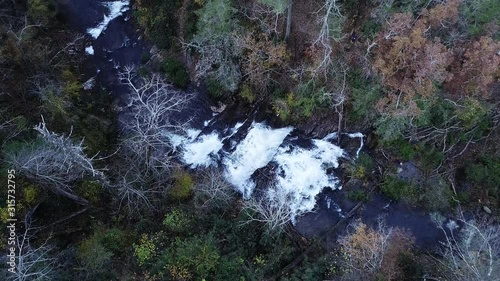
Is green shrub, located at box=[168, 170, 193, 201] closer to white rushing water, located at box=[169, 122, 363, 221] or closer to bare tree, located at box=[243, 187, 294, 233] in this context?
white rushing water, located at box=[169, 122, 363, 221]

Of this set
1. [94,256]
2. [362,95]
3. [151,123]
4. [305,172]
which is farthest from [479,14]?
[94,256]

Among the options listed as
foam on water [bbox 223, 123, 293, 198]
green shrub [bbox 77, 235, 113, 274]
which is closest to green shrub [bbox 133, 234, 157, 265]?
green shrub [bbox 77, 235, 113, 274]

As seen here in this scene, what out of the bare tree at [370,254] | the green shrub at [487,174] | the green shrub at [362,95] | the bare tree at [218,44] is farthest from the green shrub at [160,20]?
the green shrub at [487,174]

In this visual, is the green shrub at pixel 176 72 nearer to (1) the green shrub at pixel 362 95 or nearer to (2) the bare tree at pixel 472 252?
(1) the green shrub at pixel 362 95

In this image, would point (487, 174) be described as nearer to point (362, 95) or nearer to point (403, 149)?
point (403, 149)

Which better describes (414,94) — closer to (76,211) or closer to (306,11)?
(306,11)

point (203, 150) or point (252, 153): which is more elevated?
point (252, 153)
